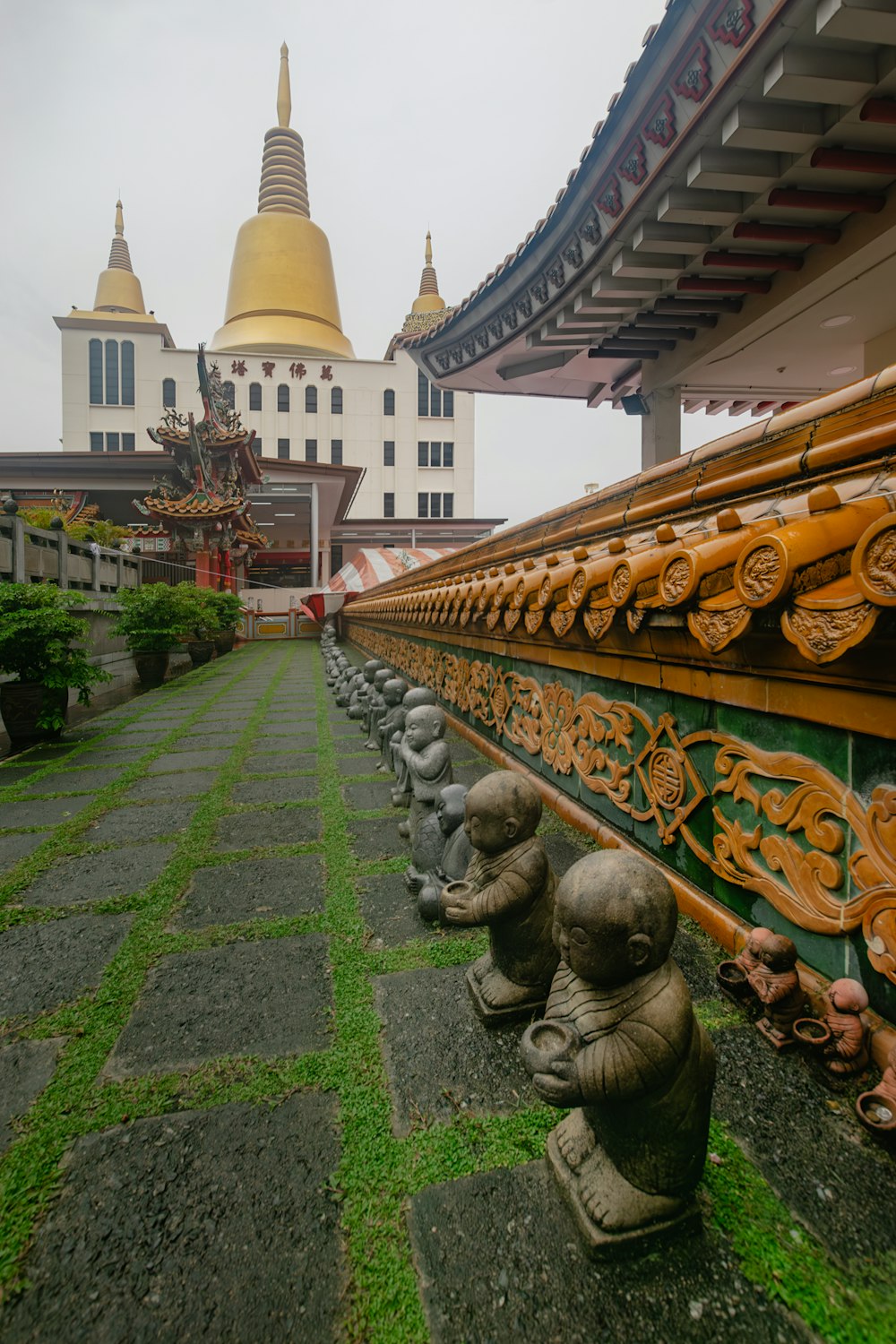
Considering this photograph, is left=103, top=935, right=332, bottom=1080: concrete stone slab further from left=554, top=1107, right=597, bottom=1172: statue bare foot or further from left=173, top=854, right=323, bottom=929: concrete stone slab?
left=554, top=1107, right=597, bottom=1172: statue bare foot

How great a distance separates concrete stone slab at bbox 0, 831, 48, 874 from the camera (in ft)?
10.2

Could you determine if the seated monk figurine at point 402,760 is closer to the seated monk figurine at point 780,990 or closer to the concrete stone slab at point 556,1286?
the seated monk figurine at point 780,990

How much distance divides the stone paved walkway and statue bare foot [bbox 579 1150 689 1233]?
0.06 m

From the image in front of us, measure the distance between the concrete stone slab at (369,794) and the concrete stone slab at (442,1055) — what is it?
1.84 meters

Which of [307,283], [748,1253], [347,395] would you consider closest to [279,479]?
[347,395]

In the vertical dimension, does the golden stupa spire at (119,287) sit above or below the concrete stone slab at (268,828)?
above

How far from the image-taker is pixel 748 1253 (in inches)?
42.0

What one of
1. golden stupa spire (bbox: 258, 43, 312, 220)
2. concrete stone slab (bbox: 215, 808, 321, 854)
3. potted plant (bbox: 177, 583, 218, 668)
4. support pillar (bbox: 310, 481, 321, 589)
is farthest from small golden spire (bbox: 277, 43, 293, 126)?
concrete stone slab (bbox: 215, 808, 321, 854)

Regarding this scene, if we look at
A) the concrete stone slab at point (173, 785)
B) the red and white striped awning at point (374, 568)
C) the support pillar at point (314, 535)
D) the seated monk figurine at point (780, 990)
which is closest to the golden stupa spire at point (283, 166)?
the support pillar at point (314, 535)

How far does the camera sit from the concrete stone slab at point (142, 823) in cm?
343

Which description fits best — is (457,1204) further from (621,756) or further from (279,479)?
(279,479)

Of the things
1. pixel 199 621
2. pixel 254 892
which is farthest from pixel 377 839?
pixel 199 621

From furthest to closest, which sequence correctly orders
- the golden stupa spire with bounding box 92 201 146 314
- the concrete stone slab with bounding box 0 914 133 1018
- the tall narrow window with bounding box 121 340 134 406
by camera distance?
the golden stupa spire with bounding box 92 201 146 314, the tall narrow window with bounding box 121 340 134 406, the concrete stone slab with bounding box 0 914 133 1018

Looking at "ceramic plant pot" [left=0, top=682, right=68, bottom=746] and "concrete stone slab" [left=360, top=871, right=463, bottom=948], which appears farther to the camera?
"ceramic plant pot" [left=0, top=682, right=68, bottom=746]
